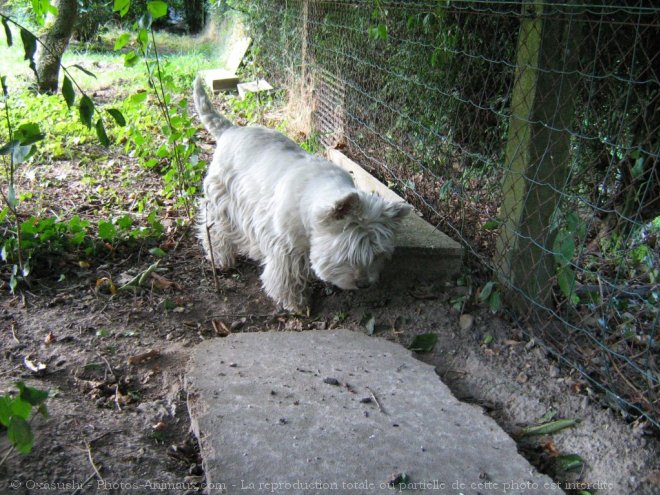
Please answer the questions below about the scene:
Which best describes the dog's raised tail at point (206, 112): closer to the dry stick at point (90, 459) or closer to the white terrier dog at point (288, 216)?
the white terrier dog at point (288, 216)

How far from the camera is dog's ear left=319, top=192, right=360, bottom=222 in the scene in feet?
11.1

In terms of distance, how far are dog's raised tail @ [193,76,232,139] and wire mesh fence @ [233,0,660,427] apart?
1.44 m

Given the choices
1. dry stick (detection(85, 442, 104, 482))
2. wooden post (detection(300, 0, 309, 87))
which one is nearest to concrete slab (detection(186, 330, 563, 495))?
dry stick (detection(85, 442, 104, 482))

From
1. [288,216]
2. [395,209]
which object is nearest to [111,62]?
[288,216]

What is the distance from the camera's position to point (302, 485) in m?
2.23

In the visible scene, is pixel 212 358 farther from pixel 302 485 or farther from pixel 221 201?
pixel 221 201

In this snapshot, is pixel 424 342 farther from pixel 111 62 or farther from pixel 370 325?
pixel 111 62

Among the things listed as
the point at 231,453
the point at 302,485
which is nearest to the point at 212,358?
the point at 231,453

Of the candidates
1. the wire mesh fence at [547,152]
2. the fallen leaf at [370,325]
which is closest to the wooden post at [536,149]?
the wire mesh fence at [547,152]

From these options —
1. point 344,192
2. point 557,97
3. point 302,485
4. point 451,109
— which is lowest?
point 302,485

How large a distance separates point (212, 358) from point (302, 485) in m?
1.15

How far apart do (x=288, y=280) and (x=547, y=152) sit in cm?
179

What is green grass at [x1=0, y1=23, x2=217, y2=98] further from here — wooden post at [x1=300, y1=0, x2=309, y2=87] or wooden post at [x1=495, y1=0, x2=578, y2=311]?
wooden post at [x1=495, y1=0, x2=578, y2=311]

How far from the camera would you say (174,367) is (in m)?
3.26
